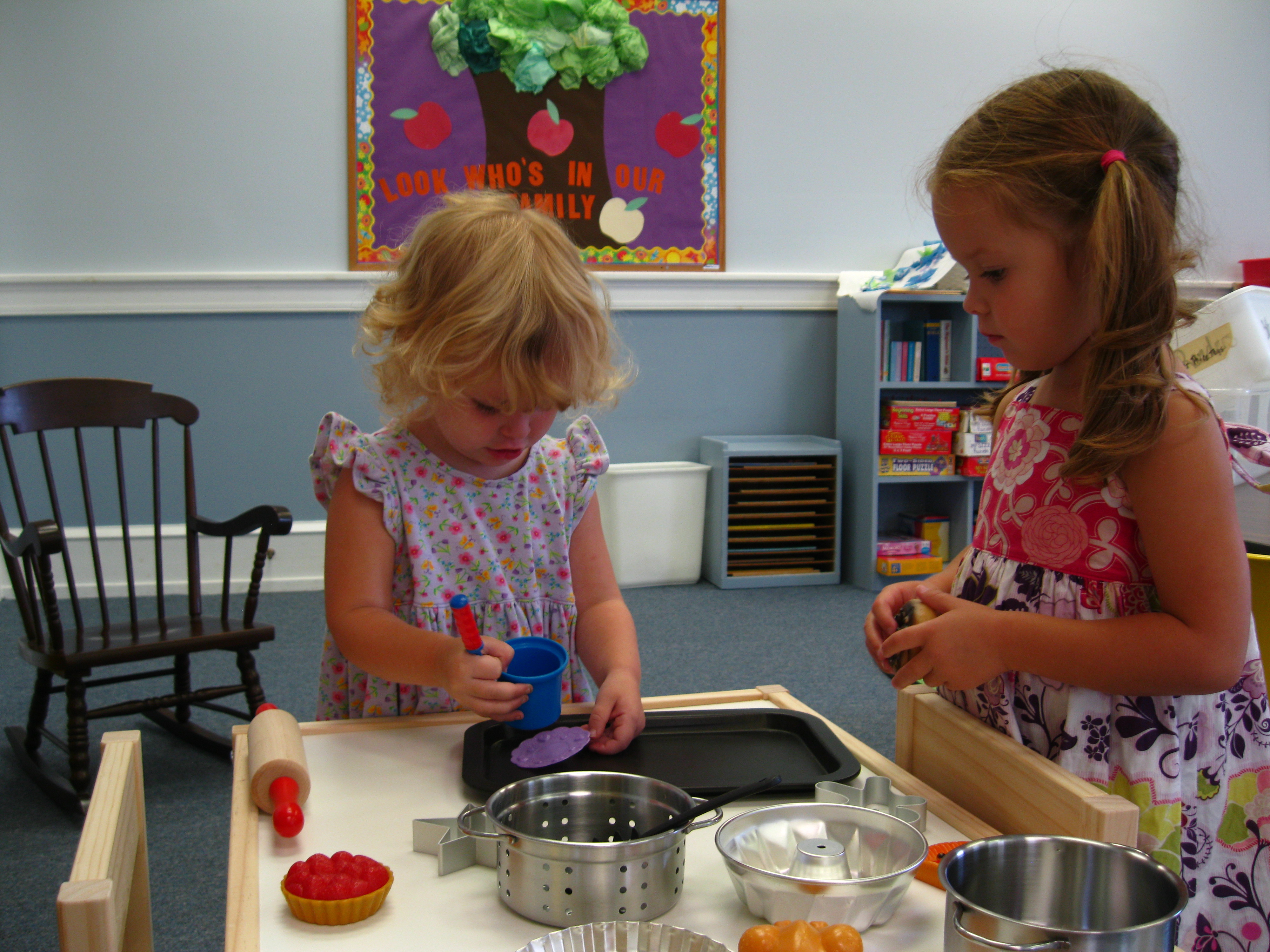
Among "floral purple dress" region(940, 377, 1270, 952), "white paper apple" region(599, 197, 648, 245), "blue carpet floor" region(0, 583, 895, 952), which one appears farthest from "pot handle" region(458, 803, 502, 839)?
"white paper apple" region(599, 197, 648, 245)

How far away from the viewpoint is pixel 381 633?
2.91 ft

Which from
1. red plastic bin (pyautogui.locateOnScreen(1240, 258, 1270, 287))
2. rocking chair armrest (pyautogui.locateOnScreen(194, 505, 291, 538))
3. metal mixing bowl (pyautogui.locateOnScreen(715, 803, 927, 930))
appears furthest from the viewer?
red plastic bin (pyautogui.locateOnScreen(1240, 258, 1270, 287))

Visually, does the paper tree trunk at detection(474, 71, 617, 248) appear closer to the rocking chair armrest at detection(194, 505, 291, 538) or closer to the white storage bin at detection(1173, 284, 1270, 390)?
the rocking chair armrest at detection(194, 505, 291, 538)

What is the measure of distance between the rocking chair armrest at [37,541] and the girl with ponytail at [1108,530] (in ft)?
4.61

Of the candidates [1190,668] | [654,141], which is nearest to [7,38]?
[654,141]

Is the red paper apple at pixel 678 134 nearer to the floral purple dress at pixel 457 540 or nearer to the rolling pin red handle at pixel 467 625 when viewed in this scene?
the floral purple dress at pixel 457 540

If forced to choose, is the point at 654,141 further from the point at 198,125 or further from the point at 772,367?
the point at 198,125

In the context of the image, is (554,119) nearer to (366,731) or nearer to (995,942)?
(366,731)

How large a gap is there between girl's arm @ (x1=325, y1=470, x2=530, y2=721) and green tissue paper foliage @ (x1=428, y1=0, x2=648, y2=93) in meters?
2.54

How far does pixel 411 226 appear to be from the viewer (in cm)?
319

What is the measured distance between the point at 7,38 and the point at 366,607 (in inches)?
116

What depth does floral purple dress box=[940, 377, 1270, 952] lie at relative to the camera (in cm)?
77

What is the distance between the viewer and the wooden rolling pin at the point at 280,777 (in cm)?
61

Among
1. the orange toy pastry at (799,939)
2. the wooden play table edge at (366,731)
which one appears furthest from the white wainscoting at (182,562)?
the orange toy pastry at (799,939)
